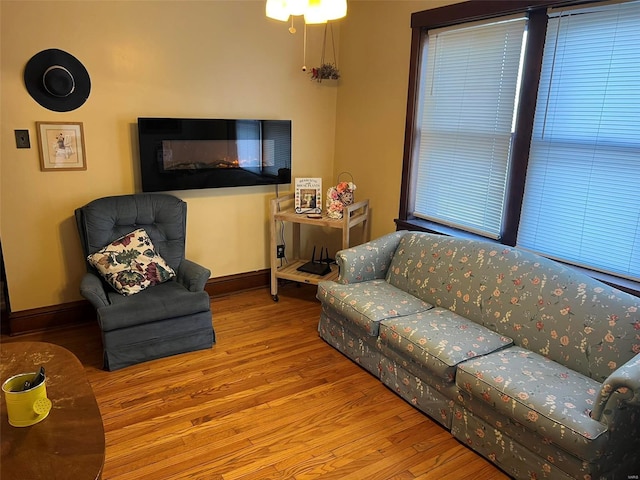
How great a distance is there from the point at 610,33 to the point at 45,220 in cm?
367

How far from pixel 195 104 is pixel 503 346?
283 centimetres

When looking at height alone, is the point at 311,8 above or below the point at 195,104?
above

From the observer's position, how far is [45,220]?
128 inches

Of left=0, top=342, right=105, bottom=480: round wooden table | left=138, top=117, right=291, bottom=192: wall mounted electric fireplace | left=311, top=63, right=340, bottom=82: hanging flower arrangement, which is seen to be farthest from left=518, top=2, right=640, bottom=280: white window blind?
left=0, top=342, right=105, bottom=480: round wooden table

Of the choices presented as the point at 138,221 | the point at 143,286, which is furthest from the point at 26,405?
the point at 138,221

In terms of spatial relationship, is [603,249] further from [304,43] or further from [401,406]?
[304,43]

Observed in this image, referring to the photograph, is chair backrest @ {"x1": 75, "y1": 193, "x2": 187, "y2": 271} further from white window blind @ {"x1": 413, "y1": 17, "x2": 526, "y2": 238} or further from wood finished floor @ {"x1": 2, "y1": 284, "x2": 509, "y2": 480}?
white window blind @ {"x1": 413, "y1": 17, "x2": 526, "y2": 238}

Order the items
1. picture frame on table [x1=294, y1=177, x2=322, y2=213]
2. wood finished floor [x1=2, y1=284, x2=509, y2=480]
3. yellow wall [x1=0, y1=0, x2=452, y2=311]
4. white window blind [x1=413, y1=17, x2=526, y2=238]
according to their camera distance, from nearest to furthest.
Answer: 1. wood finished floor [x1=2, y1=284, x2=509, y2=480]
2. white window blind [x1=413, y1=17, x2=526, y2=238]
3. yellow wall [x1=0, y1=0, x2=452, y2=311]
4. picture frame on table [x1=294, y1=177, x2=322, y2=213]

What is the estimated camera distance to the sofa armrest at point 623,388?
5.61 ft

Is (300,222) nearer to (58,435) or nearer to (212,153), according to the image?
(212,153)

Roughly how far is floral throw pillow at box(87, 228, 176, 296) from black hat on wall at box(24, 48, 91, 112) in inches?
39.0

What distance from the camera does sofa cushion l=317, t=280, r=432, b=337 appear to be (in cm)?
279

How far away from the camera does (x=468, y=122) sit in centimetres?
321

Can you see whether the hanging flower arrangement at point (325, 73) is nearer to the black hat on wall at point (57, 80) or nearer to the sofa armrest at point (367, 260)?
the sofa armrest at point (367, 260)
